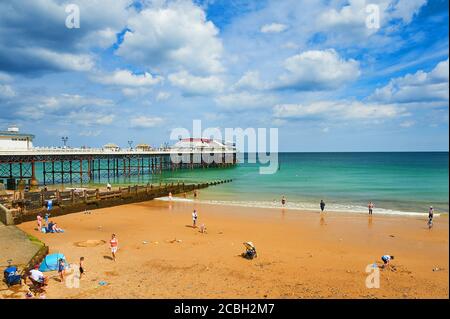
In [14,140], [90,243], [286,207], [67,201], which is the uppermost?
[14,140]

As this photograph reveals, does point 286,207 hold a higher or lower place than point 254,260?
lower

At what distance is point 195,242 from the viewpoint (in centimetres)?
1719

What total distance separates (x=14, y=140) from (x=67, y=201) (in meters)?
21.5

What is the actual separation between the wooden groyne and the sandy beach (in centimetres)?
105

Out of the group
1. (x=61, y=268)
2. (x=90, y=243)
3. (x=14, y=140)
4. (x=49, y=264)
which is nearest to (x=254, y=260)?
(x=61, y=268)

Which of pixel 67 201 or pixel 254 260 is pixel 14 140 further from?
pixel 254 260

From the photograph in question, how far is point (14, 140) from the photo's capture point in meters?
40.3

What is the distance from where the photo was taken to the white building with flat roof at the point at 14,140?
3930 centimetres

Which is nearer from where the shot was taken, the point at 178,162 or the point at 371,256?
the point at 371,256

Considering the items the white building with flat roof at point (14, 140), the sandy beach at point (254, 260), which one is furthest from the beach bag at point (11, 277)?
the white building with flat roof at point (14, 140)

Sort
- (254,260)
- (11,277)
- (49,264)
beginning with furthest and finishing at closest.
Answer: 1. (254,260)
2. (49,264)
3. (11,277)

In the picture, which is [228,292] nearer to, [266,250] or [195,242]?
[266,250]

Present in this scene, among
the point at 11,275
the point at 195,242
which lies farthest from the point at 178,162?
the point at 11,275
